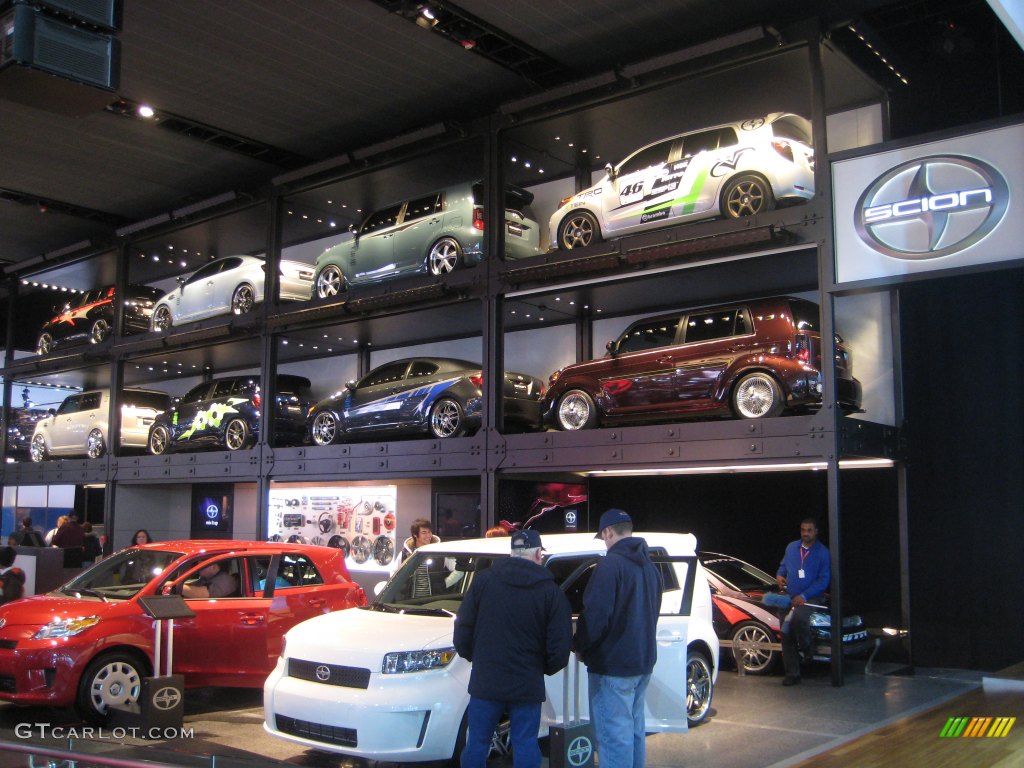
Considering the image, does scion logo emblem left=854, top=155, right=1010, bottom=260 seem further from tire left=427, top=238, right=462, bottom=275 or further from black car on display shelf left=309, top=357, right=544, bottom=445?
tire left=427, top=238, right=462, bottom=275

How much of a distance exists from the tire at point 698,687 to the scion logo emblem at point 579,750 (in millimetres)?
2101

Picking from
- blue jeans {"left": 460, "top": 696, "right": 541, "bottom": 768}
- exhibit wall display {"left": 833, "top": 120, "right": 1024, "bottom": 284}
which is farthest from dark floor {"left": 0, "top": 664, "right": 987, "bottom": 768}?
exhibit wall display {"left": 833, "top": 120, "right": 1024, "bottom": 284}

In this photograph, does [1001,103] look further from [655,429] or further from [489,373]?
[489,373]

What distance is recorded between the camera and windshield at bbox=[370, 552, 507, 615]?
699 centimetres

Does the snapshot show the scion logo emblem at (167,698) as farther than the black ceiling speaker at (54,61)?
Yes

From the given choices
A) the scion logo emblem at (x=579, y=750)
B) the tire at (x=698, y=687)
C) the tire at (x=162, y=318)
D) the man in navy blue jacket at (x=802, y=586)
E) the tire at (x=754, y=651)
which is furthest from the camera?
the tire at (x=162, y=318)

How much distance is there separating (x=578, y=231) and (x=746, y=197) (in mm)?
2523

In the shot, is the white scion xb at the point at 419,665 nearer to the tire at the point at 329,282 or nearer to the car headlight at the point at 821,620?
the car headlight at the point at 821,620

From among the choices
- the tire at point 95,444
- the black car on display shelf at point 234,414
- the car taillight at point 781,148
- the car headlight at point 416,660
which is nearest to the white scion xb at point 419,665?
the car headlight at point 416,660

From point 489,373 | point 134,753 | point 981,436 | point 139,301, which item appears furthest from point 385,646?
point 139,301

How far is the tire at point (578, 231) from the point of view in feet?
41.8

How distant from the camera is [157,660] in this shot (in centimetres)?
759

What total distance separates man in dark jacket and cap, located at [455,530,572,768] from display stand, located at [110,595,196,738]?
3.12 metres

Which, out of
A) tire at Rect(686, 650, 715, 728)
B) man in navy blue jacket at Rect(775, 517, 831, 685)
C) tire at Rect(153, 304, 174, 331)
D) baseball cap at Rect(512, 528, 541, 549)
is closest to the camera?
baseball cap at Rect(512, 528, 541, 549)
